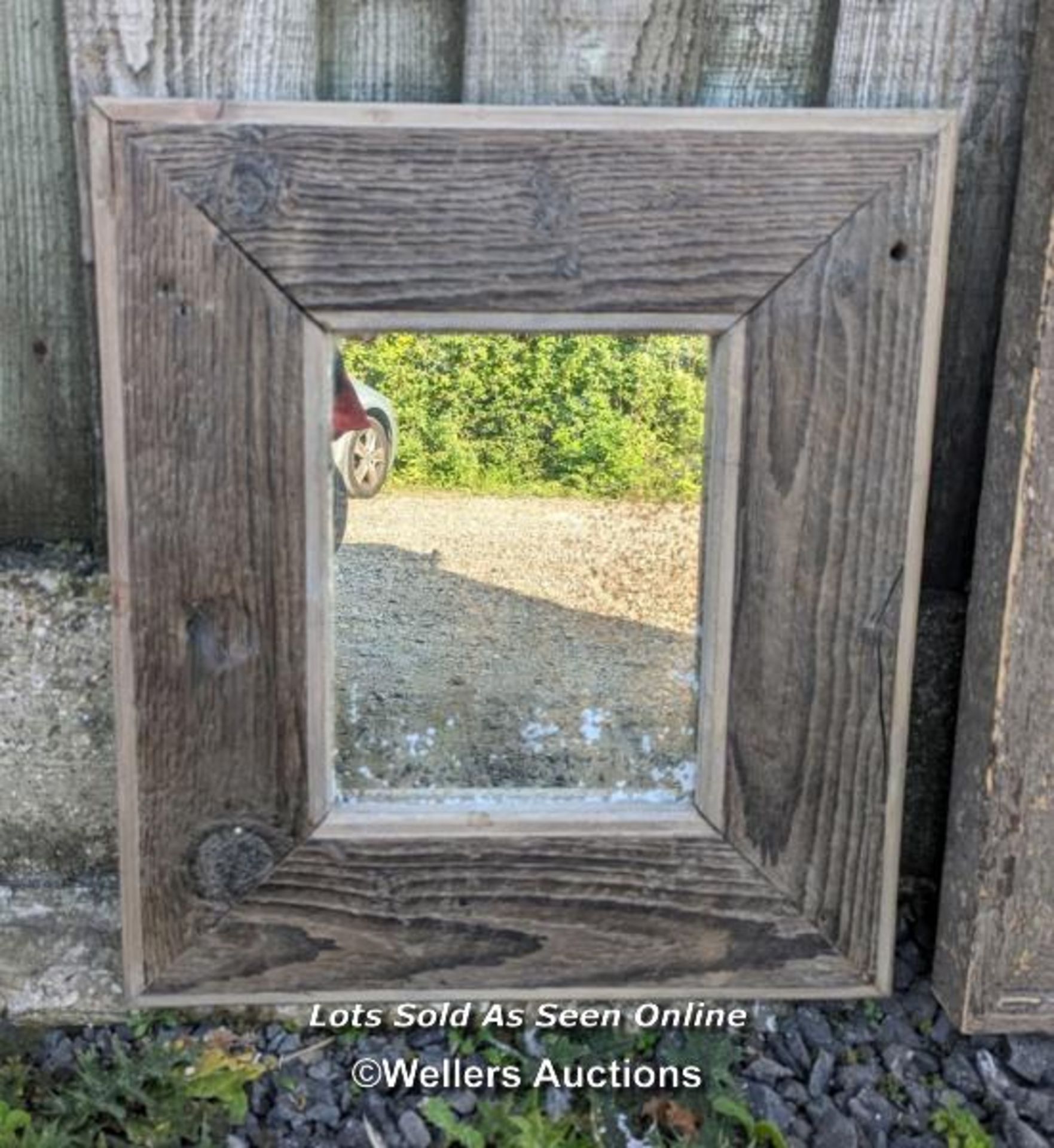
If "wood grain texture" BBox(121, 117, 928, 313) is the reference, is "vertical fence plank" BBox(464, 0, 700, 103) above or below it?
above

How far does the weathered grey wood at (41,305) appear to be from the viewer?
1.48 meters

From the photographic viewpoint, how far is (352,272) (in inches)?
55.4

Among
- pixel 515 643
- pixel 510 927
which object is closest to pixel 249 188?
pixel 515 643

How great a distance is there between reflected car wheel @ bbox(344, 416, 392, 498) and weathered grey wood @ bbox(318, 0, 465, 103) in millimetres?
355

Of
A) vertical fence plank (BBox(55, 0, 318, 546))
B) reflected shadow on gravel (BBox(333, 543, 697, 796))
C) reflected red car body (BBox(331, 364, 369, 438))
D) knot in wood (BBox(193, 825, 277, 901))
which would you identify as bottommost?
knot in wood (BBox(193, 825, 277, 901))

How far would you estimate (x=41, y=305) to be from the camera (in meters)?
1.54

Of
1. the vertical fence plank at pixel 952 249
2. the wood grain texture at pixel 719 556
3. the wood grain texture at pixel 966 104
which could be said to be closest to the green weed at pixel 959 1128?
the vertical fence plank at pixel 952 249

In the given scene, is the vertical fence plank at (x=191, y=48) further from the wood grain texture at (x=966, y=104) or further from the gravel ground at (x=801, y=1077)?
the gravel ground at (x=801, y=1077)

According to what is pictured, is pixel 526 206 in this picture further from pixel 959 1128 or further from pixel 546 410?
pixel 959 1128

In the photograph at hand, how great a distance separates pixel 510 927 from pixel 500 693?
0.26 meters

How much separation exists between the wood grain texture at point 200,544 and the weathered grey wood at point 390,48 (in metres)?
0.23

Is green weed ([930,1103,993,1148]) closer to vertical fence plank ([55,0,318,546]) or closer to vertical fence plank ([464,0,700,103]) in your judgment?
vertical fence plank ([464,0,700,103])

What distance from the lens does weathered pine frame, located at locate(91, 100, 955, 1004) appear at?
1390 mm

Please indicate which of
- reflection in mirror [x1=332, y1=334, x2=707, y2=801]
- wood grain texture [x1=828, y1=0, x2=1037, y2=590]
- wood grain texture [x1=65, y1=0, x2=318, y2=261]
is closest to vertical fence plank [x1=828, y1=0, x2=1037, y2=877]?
wood grain texture [x1=828, y1=0, x2=1037, y2=590]
